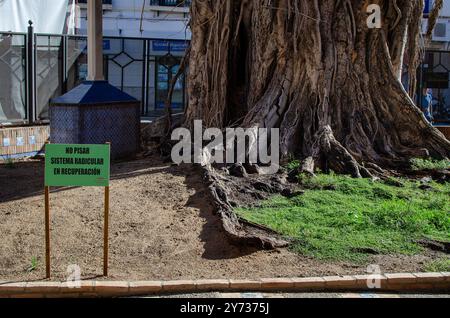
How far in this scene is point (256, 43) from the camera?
11.3 metres

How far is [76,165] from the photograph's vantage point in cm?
623

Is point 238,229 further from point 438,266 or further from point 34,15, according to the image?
point 34,15

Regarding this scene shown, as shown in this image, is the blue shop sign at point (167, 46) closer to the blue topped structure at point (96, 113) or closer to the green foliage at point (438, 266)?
the blue topped structure at point (96, 113)

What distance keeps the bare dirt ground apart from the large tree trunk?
7.53 ft

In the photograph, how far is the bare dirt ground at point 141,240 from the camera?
6.73 metres

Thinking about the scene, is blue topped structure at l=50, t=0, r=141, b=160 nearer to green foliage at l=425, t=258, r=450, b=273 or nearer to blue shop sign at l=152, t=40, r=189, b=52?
blue shop sign at l=152, t=40, r=189, b=52

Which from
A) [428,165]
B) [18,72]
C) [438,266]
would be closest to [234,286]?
[438,266]

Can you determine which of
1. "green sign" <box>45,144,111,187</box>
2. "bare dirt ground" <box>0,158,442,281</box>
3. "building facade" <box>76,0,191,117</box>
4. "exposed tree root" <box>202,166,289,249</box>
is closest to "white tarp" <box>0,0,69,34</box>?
"building facade" <box>76,0,191,117</box>

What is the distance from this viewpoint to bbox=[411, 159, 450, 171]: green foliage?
34.0ft

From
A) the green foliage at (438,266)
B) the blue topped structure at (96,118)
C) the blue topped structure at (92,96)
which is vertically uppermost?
the blue topped structure at (92,96)

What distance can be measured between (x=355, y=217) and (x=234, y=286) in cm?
234

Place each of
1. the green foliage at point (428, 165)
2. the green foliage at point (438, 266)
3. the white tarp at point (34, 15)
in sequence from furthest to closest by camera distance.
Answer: the white tarp at point (34, 15), the green foliage at point (428, 165), the green foliage at point (438, 266)

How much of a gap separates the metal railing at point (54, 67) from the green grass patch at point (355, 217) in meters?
6.82

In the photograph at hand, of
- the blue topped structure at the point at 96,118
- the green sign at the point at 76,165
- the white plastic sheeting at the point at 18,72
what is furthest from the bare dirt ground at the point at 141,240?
the white plastic sheeting at the point at 18,72
